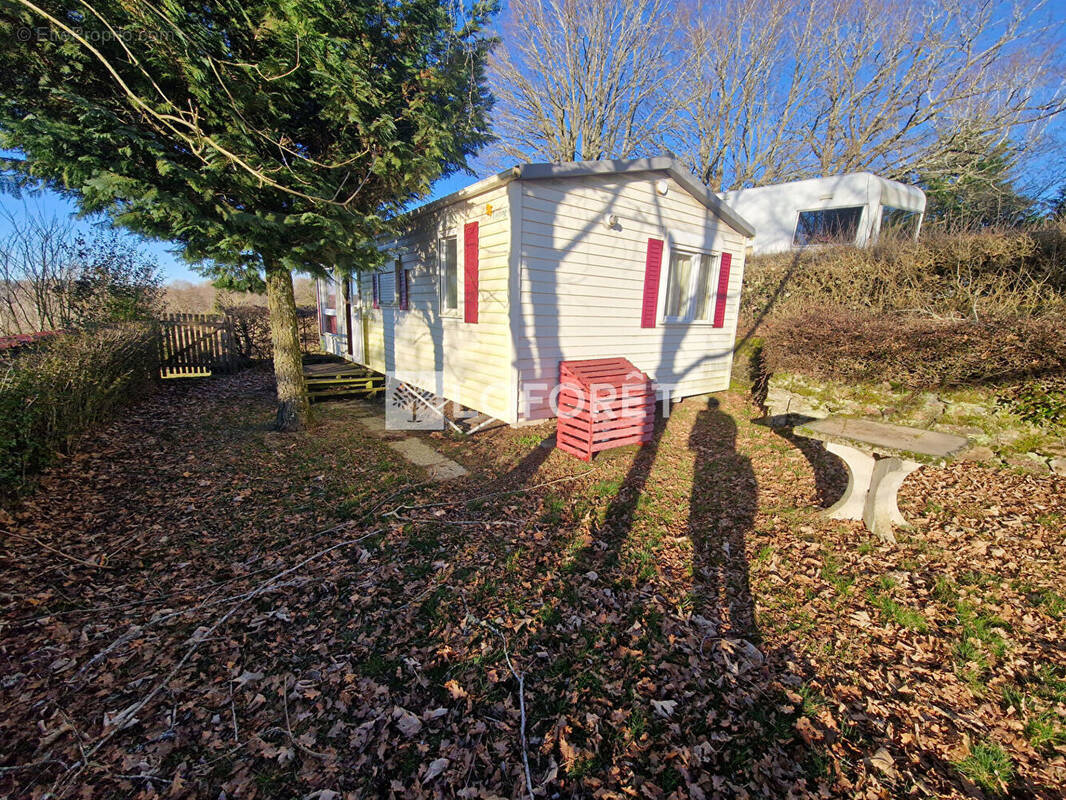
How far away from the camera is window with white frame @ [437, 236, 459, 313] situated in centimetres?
752

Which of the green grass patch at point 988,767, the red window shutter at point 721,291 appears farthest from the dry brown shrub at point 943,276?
the green grass patch at point 988,767

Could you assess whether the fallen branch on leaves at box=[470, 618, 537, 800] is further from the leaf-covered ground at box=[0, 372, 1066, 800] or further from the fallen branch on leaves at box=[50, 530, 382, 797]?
the fallen branch on leaves at box=[50, 530, 382, 797]

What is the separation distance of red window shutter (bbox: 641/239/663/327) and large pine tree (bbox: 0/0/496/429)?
379 centimetres

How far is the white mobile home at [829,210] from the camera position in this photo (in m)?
12.3

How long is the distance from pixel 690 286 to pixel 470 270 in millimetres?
4609

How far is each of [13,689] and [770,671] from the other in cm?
421

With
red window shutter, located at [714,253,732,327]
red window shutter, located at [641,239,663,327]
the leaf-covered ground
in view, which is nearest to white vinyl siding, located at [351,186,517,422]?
the leaf-covered ground

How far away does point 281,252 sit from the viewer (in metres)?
5.43

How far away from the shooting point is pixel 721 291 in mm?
8977

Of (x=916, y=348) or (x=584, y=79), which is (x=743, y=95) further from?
(x=916, y=348)

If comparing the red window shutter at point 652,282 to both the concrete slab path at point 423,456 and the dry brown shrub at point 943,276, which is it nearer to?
the dry brown shrub at point 943,276

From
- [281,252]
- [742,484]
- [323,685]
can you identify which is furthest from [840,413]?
[281,252]

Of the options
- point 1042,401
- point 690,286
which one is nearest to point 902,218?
point 690,286

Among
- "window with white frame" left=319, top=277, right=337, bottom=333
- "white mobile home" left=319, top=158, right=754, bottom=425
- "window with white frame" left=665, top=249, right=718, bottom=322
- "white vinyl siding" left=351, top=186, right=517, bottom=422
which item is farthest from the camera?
"window with white frame" left=319, top=277, right=337, bottom=333
